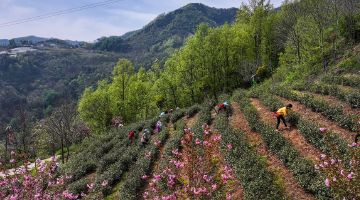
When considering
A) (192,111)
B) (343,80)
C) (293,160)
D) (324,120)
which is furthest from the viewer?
(192,111)

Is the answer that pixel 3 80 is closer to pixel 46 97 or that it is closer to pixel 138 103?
pixel 46 97

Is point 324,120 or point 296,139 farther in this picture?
point 324,120

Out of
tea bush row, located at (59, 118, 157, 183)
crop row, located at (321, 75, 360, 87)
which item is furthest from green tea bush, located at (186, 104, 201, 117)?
crop row, located at (321, 75, 360, 87)

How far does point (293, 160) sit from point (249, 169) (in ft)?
6.41

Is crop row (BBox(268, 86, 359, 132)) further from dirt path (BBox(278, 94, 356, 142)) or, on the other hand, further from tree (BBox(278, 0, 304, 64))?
tree (BBox(278, 0, 304, 64))

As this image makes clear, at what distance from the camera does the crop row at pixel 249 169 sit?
632cm

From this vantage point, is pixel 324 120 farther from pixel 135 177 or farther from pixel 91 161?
pixel 91 161

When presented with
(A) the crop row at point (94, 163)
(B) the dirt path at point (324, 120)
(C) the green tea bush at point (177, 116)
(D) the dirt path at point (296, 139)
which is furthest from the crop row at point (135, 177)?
(B) the dirt path at point (324, 120)

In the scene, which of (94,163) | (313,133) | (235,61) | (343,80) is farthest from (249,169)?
(235,61)

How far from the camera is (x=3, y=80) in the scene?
140250 mm

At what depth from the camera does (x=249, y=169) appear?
7516 millimetres

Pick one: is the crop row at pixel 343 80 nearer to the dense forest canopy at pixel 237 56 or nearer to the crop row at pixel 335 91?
the crop row at pixel 335 91

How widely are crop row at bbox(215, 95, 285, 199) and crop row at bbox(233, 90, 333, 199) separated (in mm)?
901

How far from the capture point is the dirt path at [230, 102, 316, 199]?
6.44m
